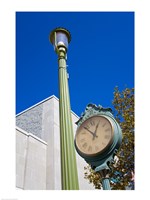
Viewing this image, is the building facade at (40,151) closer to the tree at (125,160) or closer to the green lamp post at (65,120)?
the tree at (125,160)

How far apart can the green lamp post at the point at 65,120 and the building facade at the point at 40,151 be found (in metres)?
7.22

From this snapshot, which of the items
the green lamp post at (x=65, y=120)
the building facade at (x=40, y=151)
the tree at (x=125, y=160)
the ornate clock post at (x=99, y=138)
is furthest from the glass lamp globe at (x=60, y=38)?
the building facade at (x=40, y=151)

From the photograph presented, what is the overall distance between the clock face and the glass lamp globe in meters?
0.91

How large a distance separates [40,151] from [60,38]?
8.33m

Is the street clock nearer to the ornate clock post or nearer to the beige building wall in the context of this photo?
the ornate clock post

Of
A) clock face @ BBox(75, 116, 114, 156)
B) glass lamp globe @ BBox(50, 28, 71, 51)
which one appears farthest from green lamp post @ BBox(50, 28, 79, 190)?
clock face @ BBox(75, 116, 114, 156)

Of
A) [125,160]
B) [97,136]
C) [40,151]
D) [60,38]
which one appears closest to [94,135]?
[97,136]

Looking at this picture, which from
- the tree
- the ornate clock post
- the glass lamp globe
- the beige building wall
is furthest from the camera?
the beige building wall

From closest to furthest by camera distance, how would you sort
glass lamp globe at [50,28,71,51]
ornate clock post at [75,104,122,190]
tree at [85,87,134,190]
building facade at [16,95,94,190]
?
ornate clock post at [75,104,122,190]
glass lamp globe at [50,28,71,51]
tree at [85,87,134,190]
building facade at [16,95,94,190]

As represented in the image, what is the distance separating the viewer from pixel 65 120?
2320mm

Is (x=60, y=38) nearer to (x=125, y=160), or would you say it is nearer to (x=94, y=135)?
(x=94, y=135)

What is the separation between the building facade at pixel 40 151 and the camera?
31.3 feet

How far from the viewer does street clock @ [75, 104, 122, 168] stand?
106 inches
